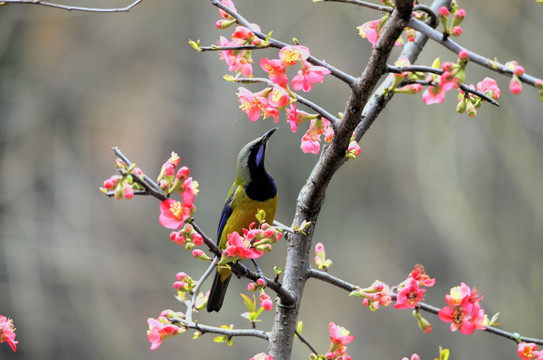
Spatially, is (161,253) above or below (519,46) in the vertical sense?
below

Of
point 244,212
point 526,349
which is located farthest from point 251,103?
point 244,212

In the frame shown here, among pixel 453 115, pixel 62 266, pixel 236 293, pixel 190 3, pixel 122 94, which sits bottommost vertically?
pixel 62 266

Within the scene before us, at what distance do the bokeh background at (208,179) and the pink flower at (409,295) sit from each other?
196 inches

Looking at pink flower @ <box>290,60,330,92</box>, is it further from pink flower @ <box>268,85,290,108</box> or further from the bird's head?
the bird's head

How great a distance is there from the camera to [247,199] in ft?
9.14

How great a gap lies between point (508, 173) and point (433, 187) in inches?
30.2

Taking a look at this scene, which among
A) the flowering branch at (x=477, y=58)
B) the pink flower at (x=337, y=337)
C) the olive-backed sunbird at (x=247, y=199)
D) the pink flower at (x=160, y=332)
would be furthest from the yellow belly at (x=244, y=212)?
the flowering branch at (x=477, y=58)

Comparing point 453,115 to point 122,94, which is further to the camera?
point 122,94

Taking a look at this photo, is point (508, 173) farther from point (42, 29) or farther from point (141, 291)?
point (42, 29)

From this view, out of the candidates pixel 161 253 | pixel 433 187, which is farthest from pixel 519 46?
pixel 161 253

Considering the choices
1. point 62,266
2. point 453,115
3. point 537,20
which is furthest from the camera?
point 62,266

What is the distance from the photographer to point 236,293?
7531 millimetres

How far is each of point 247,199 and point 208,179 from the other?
4513 millimetres

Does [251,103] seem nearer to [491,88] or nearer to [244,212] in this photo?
[491,88]
